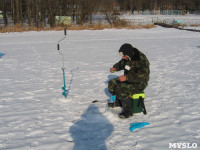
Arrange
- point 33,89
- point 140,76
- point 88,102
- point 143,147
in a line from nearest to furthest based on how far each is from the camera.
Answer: point 143,147 → point 140,76 → point 88,102 → point 33,89

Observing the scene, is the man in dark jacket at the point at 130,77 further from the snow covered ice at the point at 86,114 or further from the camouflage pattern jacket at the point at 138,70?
the snow covered ice at the point at 86,114

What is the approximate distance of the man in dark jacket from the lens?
391 cm

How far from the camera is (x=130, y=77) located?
3.86m

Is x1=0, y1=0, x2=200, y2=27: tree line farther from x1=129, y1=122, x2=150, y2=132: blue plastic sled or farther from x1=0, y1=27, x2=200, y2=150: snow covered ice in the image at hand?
x1=129, y1=122, x2=150, y2=132: blue plastic sled

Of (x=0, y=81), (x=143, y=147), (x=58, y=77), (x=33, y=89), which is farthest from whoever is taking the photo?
(x=58, y=77)

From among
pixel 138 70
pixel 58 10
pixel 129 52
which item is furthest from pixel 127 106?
pixel 58 10

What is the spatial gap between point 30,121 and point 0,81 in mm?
3303

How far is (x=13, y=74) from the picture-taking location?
750 centimetres

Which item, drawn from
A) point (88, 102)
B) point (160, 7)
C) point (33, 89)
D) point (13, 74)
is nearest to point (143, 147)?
point (88, 102)

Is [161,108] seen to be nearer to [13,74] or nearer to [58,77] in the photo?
[58,77]
